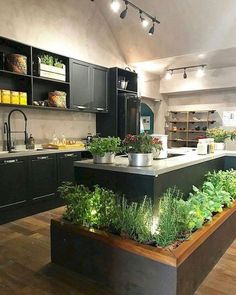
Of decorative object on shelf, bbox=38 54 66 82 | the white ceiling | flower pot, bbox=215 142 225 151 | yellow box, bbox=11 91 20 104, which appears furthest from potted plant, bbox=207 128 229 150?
yellow box, bbox=11 91 20 104

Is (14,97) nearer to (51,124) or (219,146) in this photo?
(51,124)

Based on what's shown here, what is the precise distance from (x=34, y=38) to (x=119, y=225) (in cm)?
369

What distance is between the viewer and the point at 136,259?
2012mm

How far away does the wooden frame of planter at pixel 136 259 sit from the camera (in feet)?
6.21

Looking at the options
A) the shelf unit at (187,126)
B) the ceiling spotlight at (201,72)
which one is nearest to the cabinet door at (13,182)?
the ceiling spotlight at (201,72)

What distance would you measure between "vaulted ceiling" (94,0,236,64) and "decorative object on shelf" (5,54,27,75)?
7.74 feet

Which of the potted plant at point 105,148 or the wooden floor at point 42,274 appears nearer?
the wooden floor at point 42,274

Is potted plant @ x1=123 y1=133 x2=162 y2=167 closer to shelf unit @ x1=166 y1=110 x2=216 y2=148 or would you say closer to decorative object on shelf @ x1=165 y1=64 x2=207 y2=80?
decorative object on shelf @ x1=165 y1=64 x2=207 y2=80

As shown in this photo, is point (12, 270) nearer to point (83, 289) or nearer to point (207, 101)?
point (83, 289)

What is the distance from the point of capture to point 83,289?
214 centimetres

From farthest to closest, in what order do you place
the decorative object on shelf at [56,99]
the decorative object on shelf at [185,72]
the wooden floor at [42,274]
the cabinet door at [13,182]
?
the decorative object on shelf at [185,72] → the decorative object on shelf at [56,99] → the cabinet door at [13,182] → the wooden floor at [42,274]

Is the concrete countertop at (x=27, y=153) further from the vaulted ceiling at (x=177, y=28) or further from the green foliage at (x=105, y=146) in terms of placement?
the vaulted ceiling at (x=177, y=28)

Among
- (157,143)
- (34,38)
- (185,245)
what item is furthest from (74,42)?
(185,245)

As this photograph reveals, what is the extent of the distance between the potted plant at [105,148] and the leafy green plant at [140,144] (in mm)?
174
